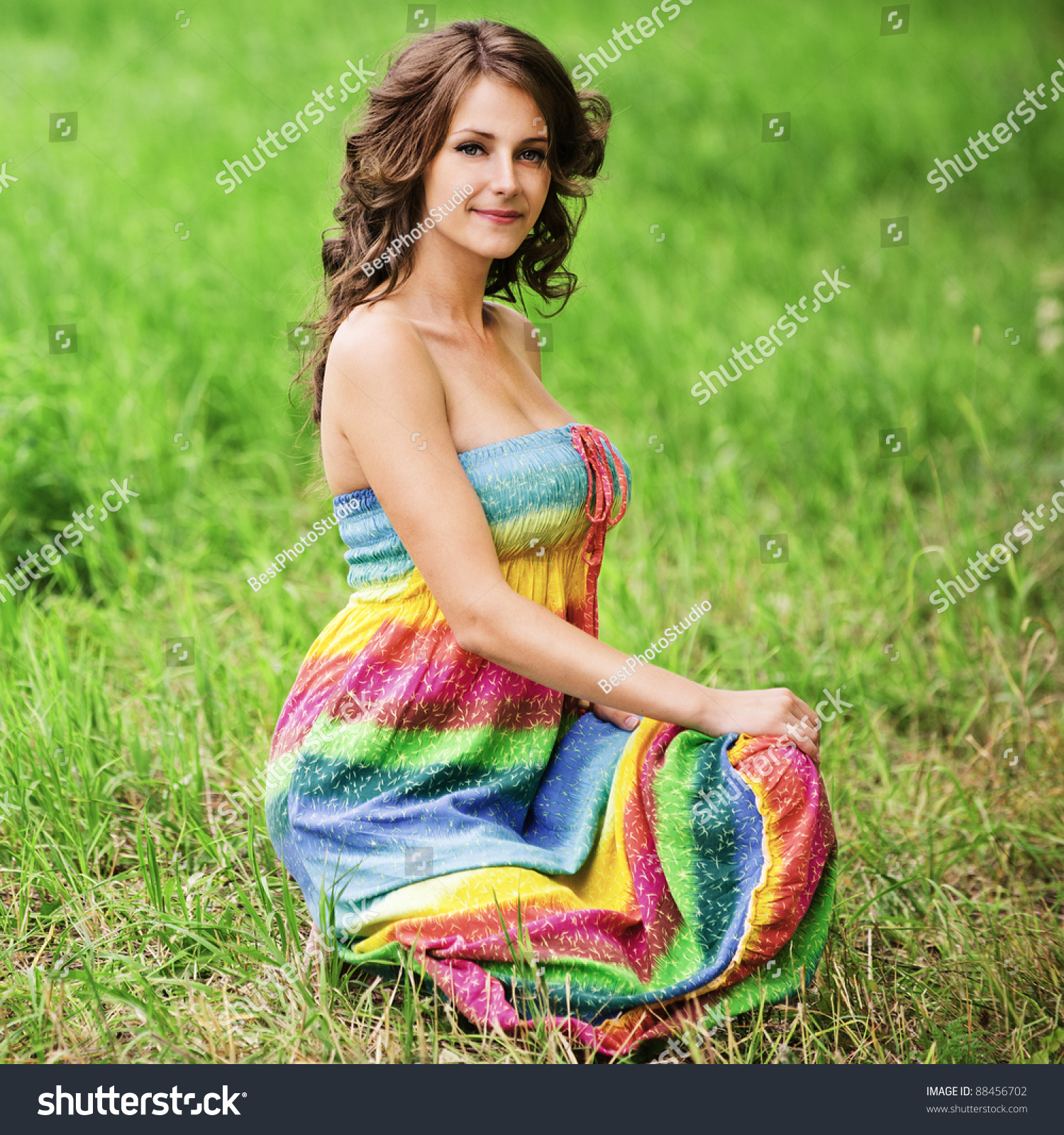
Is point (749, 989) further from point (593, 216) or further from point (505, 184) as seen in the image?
point (593, 216)

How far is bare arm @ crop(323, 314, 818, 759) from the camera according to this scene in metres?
1.81

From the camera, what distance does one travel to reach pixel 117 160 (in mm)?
5602

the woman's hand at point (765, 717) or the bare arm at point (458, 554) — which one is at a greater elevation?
the bare arm at point (458, 554)

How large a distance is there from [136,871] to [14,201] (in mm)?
3711

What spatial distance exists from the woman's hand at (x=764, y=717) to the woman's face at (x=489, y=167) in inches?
32.3

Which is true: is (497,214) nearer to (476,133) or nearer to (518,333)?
(476,133)

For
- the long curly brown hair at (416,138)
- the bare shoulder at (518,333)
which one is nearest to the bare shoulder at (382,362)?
the long curly brown hair at (416,138)

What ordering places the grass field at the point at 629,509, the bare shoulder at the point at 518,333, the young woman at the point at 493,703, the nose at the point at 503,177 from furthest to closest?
the bare shoulder at the point at 518,333, the grass field at the point at 629,509, the nose at the point at 503,177, the young woman at the point at 493,703

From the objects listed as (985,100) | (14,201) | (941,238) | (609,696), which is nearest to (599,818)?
(609,696)

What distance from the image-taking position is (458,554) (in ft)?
5.93

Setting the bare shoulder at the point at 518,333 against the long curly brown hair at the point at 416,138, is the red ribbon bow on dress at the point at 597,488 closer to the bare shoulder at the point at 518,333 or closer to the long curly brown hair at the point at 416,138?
the bare shoulder at the point at 518,333

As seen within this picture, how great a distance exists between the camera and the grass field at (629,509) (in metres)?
2.09

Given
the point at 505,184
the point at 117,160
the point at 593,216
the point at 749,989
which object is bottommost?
the point at 749,989

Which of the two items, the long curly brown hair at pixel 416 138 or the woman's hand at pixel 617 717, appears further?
the woman's hand at pixel 617 717
